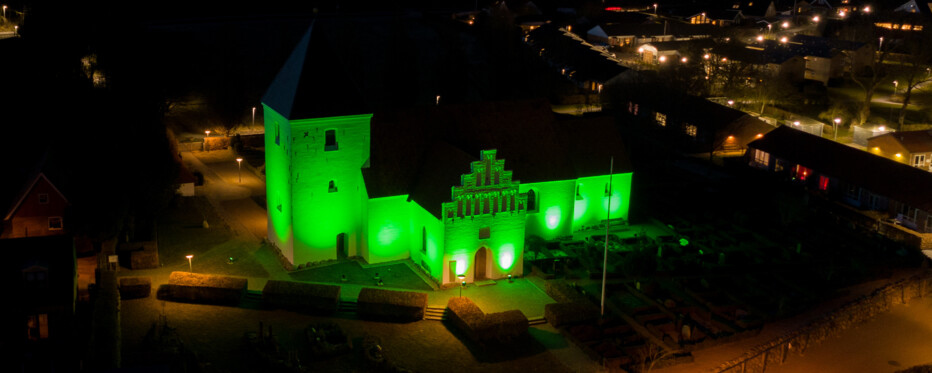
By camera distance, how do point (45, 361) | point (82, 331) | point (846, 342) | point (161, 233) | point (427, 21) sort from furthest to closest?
point (427, 21) → point (161, 233) → point (846, 342) → point (82, 331) → point (45, 361)

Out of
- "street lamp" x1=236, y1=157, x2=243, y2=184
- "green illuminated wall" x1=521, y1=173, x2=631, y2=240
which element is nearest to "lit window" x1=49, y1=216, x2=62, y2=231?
"street lamp" x1=236, y1=157, x2=243, y2=184

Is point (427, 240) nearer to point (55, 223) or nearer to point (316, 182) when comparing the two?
point (316, 182)

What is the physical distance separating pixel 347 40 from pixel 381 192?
74.4 meters

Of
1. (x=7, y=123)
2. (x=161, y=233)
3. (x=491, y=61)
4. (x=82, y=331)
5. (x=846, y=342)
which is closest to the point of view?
(x=82, y=331)

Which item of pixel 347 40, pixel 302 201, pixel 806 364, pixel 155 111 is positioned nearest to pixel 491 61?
pixel 347 40

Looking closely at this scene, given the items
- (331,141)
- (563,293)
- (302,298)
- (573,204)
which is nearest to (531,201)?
(573,204)

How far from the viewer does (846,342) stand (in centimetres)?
4541

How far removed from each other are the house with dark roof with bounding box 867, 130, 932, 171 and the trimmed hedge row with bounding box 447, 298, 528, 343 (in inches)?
1743

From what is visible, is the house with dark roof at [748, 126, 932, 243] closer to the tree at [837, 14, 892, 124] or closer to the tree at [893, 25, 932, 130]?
the tree at [837, 14, 892, 124]

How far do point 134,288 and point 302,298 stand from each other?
29.4ft

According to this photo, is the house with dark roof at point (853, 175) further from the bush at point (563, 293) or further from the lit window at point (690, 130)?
the bush at point (563, 293)

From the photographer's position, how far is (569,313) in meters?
44.4

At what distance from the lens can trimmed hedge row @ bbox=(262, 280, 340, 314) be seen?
148 ft

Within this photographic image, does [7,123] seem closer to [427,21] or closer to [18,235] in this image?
[18,235]
